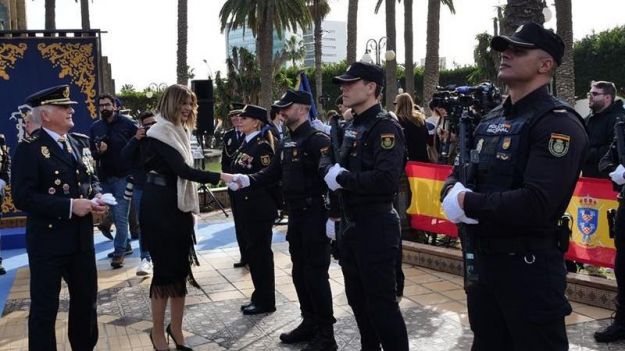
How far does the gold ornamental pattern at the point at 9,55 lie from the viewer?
10.2m

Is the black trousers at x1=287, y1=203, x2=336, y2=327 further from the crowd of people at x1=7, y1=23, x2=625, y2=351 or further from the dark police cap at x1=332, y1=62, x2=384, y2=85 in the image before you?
the dark police cap at x1=332, y1=62, x2=384, y2=85

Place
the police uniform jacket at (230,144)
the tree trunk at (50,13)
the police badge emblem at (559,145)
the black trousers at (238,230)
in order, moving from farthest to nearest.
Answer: the tree trunk at (50,13) < the police uniform jacket at (230,144) < the black trousers at (238,230) < the police badge emblem at (559,145)

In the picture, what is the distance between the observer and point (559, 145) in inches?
102

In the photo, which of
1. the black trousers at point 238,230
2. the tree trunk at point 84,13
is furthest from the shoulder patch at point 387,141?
the tree trunk at point 84,13

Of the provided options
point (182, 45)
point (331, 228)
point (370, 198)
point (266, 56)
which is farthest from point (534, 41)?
point (266, 56)

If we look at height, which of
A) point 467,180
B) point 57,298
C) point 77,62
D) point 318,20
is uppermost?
point 318,20

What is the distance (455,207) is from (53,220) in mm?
2727

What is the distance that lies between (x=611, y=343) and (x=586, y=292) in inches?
41.7

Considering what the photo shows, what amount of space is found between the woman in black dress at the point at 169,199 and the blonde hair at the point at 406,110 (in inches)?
134

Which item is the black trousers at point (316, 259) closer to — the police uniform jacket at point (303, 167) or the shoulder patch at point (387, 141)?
the police uniform jacket at point (303, 167)

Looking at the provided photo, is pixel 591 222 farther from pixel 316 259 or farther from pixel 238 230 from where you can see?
pixel 238 230

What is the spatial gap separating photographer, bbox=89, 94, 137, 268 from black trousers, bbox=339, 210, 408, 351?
4.93 m

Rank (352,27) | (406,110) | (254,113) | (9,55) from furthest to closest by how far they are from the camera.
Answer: (352,27)
(9,55)
(406,110)
(254,113)

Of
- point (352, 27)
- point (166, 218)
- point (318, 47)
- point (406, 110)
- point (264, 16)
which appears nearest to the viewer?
point (166, 218)
